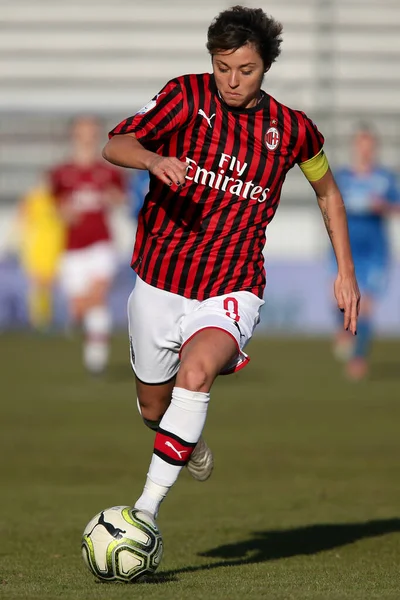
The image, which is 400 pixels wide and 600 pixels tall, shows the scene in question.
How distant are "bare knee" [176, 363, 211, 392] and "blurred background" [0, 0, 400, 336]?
18.1 metres

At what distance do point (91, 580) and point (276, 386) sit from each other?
831 cm

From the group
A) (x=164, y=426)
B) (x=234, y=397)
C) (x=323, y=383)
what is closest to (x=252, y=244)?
(x=164, y=426)

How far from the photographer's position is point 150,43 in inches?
983

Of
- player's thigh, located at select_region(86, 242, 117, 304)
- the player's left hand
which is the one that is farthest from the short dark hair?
player's thigh, located at select_region(86, 242, 117, 304)

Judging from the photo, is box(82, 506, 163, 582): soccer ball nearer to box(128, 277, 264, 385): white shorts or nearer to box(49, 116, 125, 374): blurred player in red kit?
box(128, 277, 264, 385): white shorts

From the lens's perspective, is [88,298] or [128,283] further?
[128,283]

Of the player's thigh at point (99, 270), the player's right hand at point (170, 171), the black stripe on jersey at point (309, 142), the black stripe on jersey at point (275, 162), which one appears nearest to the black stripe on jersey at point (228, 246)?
the black stripe on jersey at point (275, 162)

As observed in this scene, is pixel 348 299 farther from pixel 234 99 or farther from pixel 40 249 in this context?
pixel 40 249

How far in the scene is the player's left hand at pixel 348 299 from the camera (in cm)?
531

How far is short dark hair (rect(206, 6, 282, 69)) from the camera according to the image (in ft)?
16.5

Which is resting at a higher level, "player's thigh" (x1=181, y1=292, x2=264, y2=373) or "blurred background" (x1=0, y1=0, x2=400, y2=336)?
"player's thigh" (x1=181, y1=292, x2=264, y2=373)

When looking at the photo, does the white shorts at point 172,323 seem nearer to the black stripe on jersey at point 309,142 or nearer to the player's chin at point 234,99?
the black stripe on jersey at point 309,142

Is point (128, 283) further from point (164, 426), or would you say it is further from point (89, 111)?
point (164, 426)

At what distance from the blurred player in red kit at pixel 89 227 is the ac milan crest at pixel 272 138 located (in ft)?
25.3
